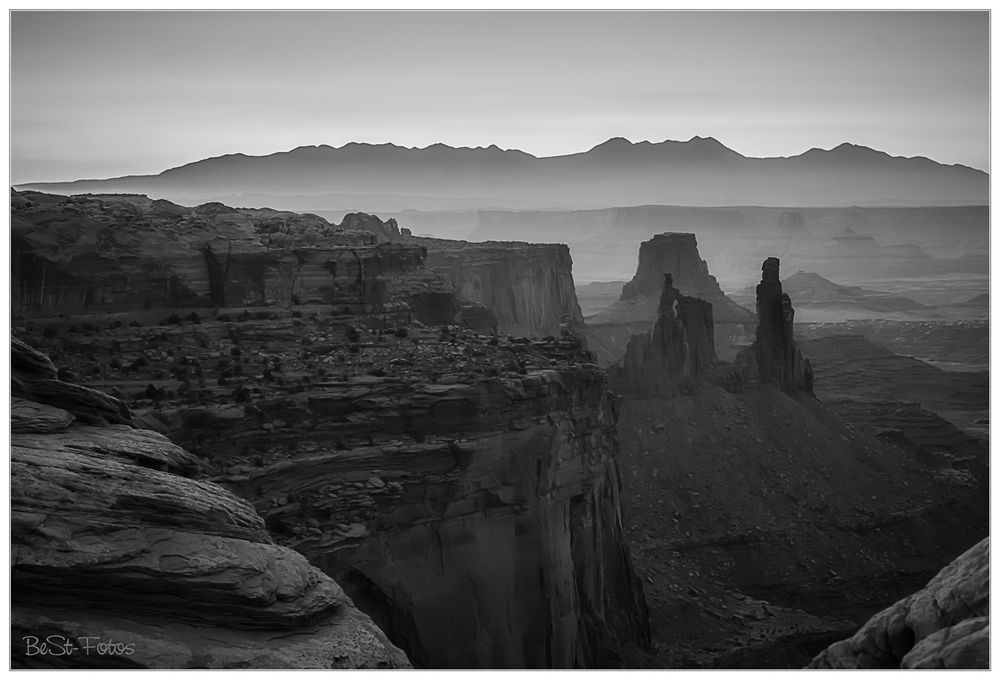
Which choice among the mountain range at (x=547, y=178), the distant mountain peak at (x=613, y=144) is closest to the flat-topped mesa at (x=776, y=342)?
the mountain range at (x=547, y=178)

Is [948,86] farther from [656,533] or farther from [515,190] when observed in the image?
[656,533]

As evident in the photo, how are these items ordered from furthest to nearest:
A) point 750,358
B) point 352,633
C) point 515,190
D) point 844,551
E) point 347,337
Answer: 1. point 750,358
2. point 844,551
3. point 515,190
4. point 347,337
5. point 352,633

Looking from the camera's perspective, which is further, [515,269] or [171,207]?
[515,269]

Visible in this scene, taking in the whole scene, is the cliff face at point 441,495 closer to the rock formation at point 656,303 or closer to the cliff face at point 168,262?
the cliff face at point 168,262

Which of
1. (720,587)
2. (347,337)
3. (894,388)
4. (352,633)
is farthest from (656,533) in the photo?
(352,633)

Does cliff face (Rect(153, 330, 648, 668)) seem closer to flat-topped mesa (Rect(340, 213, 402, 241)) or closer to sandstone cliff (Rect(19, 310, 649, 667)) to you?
sandstone cliff (Rect(19, 310, 649, 667))

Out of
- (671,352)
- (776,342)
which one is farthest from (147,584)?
(776,342)
